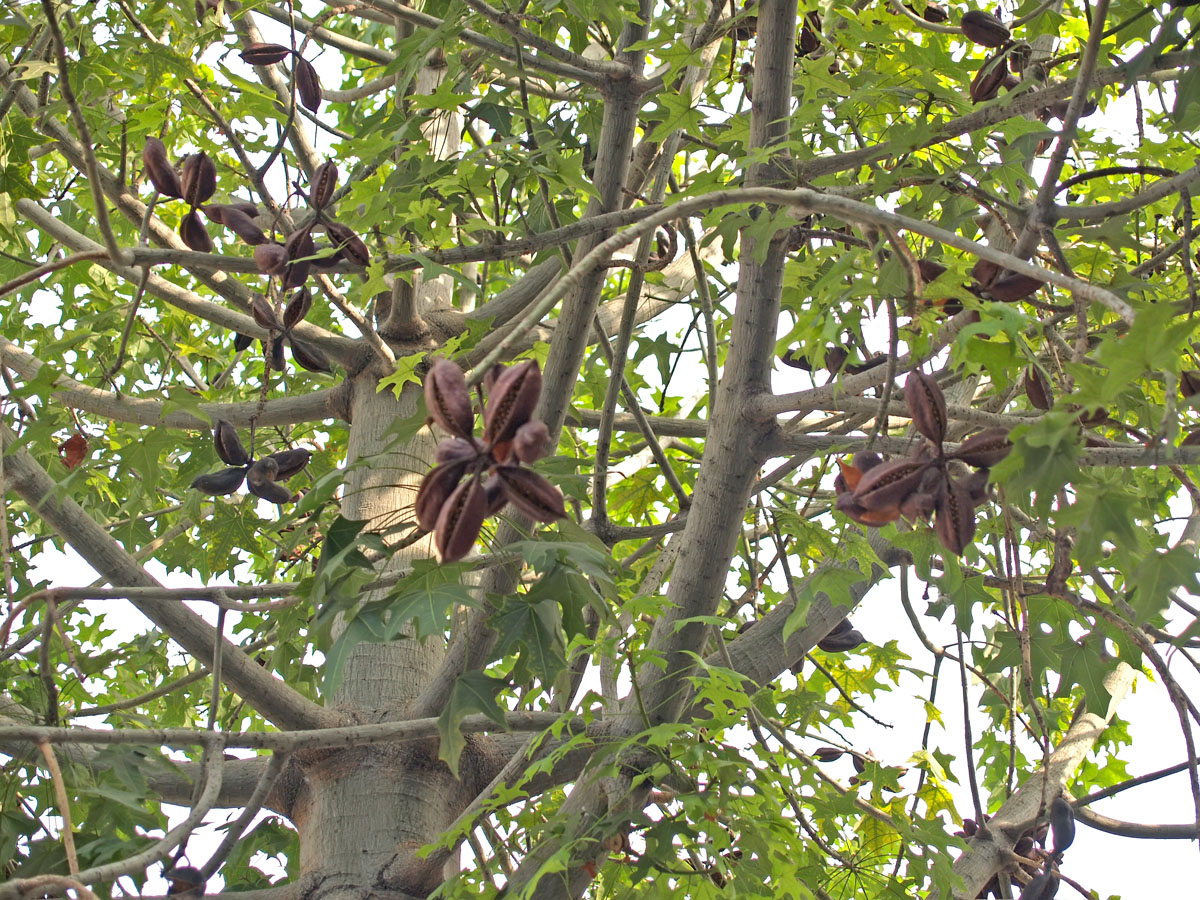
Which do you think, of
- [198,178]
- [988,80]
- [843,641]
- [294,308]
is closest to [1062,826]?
[843,641]

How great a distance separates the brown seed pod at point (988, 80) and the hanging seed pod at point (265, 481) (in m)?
2.21

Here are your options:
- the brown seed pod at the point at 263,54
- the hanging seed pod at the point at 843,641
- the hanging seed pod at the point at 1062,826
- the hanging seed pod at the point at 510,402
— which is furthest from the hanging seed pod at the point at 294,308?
the hanging seed pod at the point at 1062,826

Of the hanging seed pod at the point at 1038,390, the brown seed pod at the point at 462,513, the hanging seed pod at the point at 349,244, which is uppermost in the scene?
the hanging seed pod at the point at 349,244

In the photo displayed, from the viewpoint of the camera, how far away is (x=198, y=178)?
104 inches

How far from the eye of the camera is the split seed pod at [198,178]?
263 centimetres

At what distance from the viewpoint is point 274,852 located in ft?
12.8

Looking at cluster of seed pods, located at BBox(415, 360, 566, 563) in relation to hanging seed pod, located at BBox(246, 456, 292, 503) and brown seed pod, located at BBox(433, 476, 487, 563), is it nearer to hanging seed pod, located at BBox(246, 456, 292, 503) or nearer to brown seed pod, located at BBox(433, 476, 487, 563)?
brown seed pod, located at BBox(433, 476, 487, 563)

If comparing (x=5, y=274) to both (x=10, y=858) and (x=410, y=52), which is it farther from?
(x=10, y=858)

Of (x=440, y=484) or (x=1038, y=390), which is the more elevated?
(x=1038, y=390)

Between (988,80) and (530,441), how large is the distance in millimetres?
2007

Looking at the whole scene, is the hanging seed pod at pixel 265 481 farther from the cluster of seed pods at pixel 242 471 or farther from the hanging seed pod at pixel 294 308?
the hanging seed pod at pixel 294 308

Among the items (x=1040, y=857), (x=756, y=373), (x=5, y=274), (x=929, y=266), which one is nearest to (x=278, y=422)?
(x=5, y=274)

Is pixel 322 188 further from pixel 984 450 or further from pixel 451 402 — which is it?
pixel 984 450

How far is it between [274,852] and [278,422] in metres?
1.63
